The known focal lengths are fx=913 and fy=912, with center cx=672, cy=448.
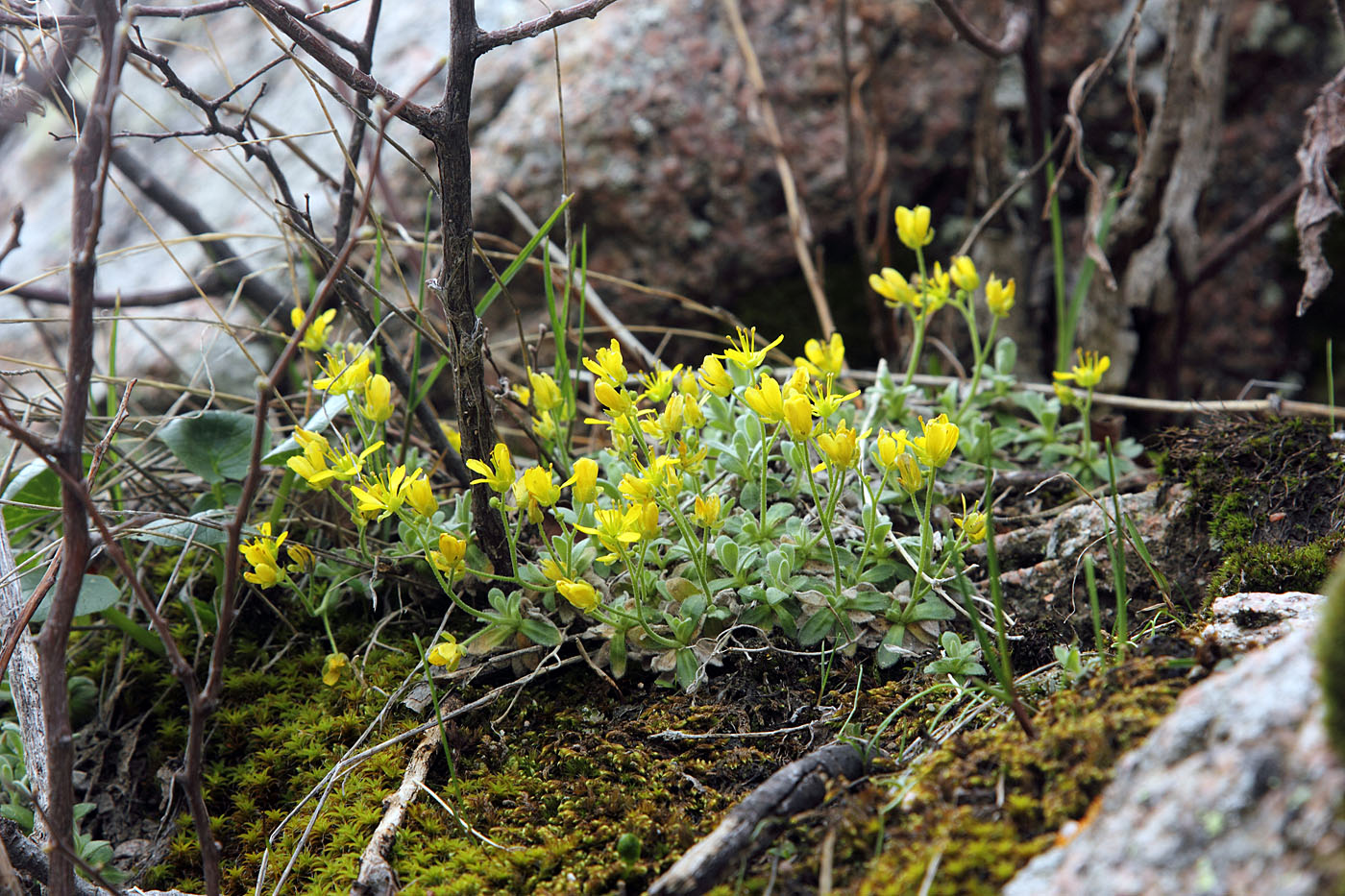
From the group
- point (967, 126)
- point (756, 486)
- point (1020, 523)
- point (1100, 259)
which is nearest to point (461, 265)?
point (756, 486)

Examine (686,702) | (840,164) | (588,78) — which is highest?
(588,78)

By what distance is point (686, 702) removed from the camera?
1.68 m

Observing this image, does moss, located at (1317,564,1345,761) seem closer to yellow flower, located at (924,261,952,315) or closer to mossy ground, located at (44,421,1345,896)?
mossy ground, located at (44,421,1345,896)

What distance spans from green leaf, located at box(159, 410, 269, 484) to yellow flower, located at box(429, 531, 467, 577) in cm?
62

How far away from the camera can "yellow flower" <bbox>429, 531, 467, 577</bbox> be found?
1.56 m

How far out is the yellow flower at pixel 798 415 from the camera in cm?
150

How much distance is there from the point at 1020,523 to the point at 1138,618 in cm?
46

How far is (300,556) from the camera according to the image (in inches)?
73.0

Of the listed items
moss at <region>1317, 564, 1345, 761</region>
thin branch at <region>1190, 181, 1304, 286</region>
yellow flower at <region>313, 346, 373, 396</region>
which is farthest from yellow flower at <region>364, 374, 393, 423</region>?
thin branch at <region>1190, 181, 1304, 286</region>

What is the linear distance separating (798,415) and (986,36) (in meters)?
1.90

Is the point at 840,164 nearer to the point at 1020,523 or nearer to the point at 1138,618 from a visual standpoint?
the point at 1020,523

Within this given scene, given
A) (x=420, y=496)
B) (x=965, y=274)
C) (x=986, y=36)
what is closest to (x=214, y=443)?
(x=420, y=496)

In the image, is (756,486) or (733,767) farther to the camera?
(756,486)

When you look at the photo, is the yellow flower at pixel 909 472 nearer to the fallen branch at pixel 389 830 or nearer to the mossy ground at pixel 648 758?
the mossy ground at pixel 648 758
